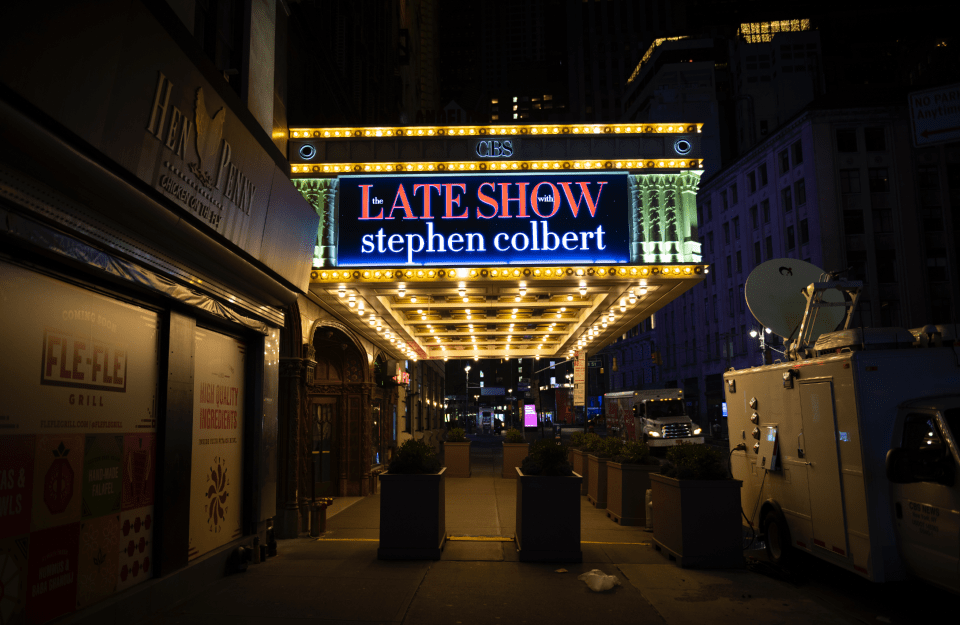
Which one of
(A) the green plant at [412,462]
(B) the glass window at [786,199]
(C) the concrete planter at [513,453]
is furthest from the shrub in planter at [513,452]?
(B) the glass window at [786,199]

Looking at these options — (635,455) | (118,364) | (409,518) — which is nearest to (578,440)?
(635,455)

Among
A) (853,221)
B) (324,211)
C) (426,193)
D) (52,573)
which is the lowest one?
(52,573)

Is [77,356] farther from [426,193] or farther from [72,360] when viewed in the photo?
[426,193]

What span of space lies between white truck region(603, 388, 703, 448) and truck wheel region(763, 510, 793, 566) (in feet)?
64.8

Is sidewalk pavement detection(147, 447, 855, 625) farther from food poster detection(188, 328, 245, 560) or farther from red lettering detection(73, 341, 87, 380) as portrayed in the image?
red lettering detection(73, 341, 87, 380)

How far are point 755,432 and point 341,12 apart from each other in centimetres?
1441

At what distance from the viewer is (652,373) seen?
7650cm

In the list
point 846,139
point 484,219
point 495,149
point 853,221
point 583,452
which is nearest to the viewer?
point 484,219

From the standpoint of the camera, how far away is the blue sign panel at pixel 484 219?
37.7 ft

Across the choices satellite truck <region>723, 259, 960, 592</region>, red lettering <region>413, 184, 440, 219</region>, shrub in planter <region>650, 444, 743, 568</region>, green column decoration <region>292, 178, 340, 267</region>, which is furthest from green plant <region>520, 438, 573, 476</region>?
green column decoration <region>292, 178, 340, 267</region>

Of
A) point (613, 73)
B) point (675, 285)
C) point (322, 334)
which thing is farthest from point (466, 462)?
point (613, 73)

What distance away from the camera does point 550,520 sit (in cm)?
931

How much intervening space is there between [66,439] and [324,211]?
22.5 ft

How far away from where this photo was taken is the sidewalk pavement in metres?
6.78
